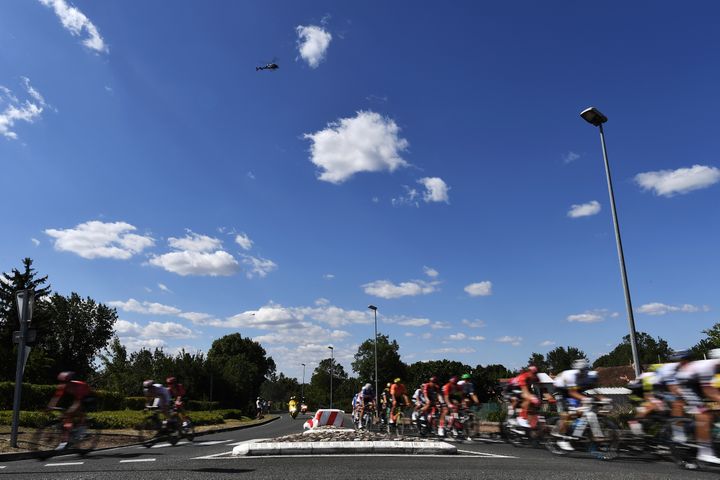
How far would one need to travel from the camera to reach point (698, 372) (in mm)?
8555

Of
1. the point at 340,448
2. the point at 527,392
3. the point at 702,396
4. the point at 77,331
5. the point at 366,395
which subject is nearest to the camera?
the point at 702,396

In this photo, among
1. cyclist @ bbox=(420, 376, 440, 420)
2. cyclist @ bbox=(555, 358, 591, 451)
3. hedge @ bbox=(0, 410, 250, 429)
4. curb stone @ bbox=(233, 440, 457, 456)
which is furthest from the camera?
hedge @ bbox=(0, 410, 250, 429)

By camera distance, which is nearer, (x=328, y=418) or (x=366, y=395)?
(x=328, y=418)

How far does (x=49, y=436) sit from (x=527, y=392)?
424 inches

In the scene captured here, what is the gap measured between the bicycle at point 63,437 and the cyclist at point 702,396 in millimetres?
11928

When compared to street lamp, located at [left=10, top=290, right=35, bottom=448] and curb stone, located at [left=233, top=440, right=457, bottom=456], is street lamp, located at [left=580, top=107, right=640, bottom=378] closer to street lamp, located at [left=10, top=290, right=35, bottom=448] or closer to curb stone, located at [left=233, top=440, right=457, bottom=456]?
curb stone, located at [left=233, top=440, right=457, bottom=456]

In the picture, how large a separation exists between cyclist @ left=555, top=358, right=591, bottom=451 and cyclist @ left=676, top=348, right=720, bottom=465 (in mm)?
1726

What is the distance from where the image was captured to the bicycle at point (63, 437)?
10.7 meters

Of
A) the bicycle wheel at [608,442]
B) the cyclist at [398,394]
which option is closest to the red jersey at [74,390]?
the cyclist at [398,394]

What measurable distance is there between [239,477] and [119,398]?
32.0 metres

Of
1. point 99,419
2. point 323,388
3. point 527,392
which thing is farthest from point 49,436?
point 323,388

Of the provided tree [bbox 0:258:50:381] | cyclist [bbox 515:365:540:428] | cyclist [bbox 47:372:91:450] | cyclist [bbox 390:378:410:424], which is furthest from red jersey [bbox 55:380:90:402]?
tree [bbox 0:258:50:381]

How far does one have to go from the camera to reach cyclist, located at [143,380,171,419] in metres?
11.7

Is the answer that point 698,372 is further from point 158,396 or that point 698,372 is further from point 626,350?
point 626,350
